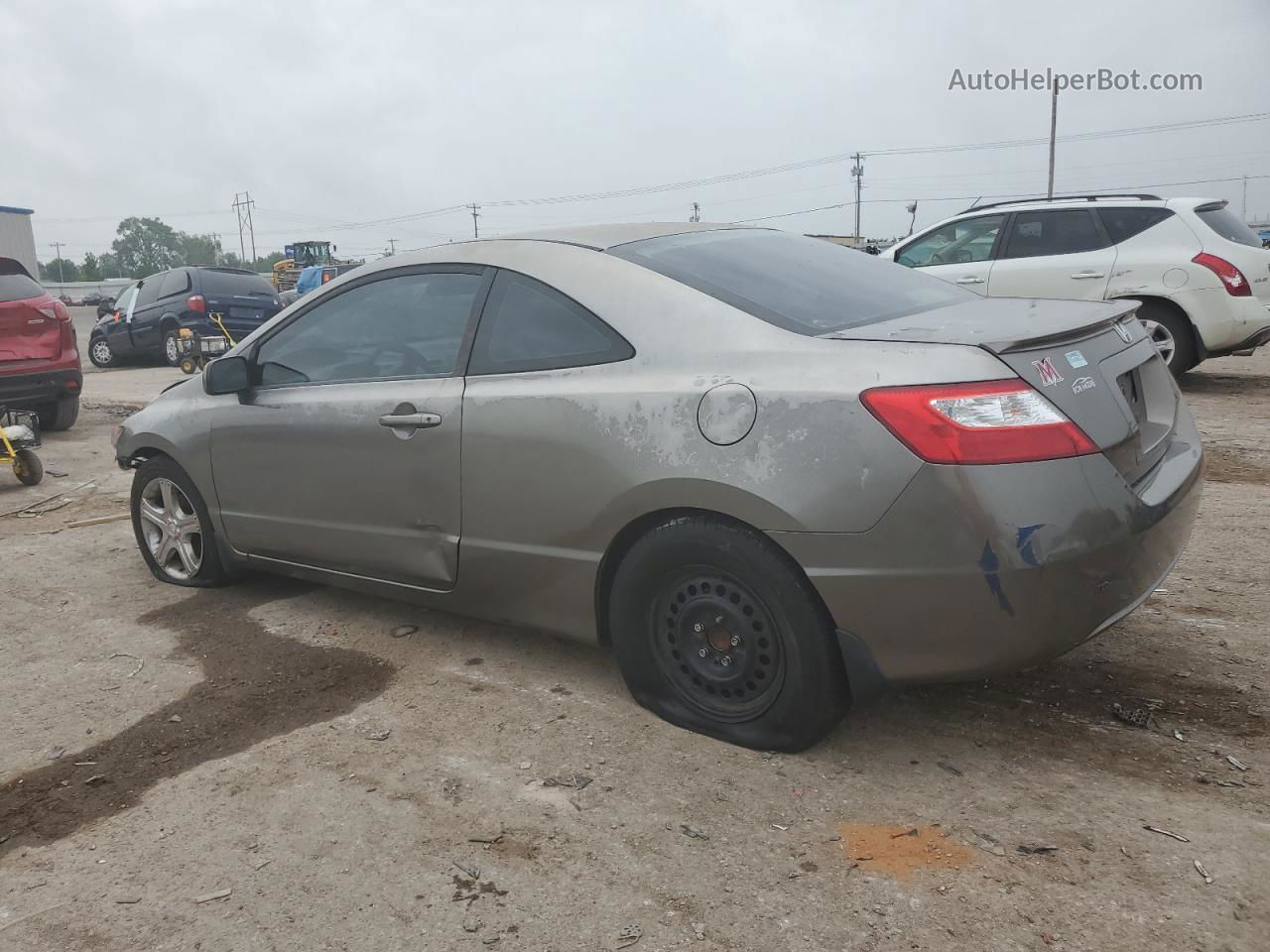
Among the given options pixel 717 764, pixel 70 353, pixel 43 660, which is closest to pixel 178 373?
pixel 70 353

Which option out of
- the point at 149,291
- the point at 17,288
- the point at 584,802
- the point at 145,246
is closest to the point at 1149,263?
the point at 584,802

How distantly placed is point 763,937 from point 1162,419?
6.44 ft

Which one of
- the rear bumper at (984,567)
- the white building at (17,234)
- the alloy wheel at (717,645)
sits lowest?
the alloy wheel at (717,645)

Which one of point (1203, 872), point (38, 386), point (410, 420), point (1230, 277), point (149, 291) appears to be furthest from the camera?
point (149, 291)

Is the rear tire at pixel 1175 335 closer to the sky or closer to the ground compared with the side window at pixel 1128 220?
closer to the ground

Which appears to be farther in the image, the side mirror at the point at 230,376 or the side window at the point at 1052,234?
the side window at the point at 1052,234

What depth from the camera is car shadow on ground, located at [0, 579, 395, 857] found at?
2.79 m

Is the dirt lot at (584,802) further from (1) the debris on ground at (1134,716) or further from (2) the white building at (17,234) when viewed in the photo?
(2) the white building at (17,234)

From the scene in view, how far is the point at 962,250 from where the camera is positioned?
9758 millimetres

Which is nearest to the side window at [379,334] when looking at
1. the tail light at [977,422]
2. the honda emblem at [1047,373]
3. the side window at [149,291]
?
the tail light at [977,422]

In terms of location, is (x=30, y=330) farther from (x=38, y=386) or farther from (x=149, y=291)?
(x=149, y=291)

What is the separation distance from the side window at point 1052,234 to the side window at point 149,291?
12.7 metres

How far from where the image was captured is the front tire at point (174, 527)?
447 centimetres

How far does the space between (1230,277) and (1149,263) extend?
620 mm
